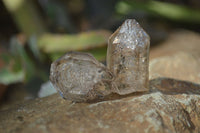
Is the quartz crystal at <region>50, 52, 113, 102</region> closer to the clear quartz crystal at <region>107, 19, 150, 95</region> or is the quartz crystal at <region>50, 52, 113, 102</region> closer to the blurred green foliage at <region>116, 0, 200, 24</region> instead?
the clear quartz crystal at <region>107, 19, 150, 95</region>

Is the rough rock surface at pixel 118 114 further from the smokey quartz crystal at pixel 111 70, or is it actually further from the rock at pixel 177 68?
the rock at pixel 177 68

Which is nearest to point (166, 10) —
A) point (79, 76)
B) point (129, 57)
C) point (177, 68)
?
point (177, 68)

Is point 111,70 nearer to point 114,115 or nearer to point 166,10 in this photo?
point 114,115

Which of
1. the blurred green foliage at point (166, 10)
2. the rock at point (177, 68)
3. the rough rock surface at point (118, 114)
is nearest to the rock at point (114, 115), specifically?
the rough rock surface at point (118, 114)

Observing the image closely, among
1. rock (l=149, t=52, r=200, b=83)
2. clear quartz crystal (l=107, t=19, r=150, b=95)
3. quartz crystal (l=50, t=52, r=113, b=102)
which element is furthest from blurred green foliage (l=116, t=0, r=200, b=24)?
quartz crystal (l=50, t=52, r=113, b=102)

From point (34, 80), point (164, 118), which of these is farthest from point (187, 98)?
point (34, 80)
